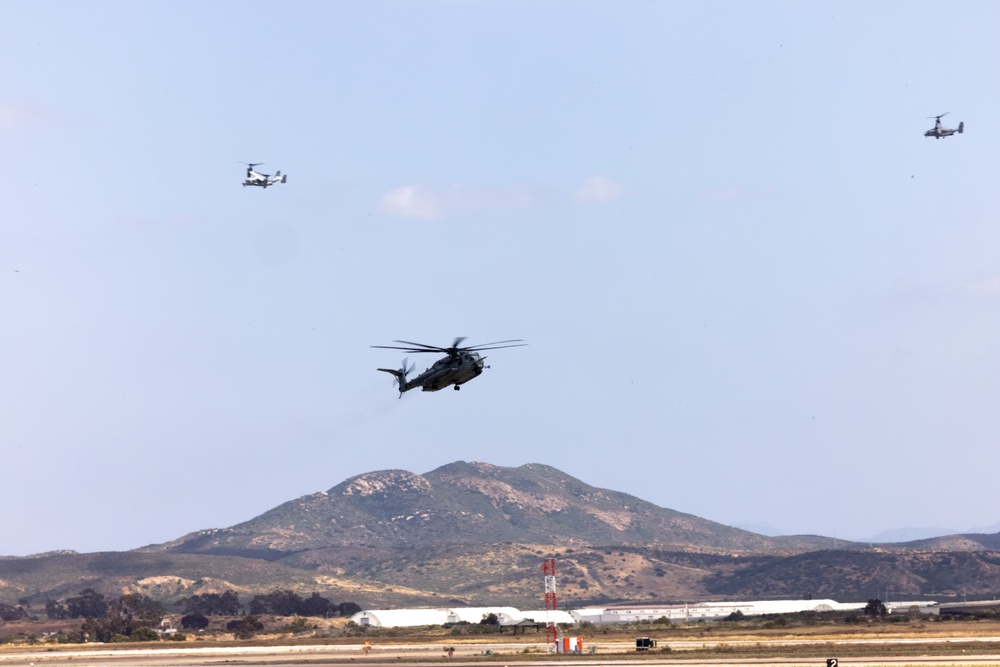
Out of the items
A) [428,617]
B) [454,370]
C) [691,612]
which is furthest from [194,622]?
[454,370]

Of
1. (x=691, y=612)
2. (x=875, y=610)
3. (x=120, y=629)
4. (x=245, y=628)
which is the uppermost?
(x=120, y=629)

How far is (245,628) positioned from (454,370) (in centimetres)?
9521

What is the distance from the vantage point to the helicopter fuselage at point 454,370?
81.9 meters

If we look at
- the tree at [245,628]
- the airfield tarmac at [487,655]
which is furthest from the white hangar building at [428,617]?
the airfield tarmac at [487,655]

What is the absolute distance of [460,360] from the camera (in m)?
82.0

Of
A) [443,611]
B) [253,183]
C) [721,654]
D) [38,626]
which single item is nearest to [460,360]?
[721,654]

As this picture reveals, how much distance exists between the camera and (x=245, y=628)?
165m

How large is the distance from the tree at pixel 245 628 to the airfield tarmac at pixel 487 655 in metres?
23.6

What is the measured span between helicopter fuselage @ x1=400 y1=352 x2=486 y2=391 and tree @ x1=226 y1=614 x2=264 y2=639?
83.6m

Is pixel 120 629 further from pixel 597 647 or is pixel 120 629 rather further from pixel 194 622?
pixel 597 647

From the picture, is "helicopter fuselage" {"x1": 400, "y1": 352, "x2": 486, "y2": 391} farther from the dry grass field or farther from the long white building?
the long white building

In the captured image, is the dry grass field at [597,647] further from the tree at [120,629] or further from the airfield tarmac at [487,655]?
the tree at [120,629]

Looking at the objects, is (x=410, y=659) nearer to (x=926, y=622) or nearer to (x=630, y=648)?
(x=630, y=648)

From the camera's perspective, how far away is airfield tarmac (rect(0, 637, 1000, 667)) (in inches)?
3287
